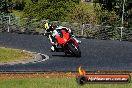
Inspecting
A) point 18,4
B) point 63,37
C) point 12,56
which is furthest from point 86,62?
point 18,4

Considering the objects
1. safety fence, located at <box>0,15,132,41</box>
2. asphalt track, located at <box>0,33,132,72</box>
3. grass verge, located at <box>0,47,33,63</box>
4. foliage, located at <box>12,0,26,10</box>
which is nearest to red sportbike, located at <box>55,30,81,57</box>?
asphalt track, located at <box>0,33,132,72</box>

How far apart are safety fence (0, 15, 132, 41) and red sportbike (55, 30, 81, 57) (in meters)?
16.1

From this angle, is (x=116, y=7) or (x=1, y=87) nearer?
(x=1, y=87)

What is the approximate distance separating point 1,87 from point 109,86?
3019 millimetres

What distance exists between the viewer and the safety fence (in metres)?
40.4

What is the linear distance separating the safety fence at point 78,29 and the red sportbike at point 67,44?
52.9ft

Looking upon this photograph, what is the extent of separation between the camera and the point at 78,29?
4303 centimetres

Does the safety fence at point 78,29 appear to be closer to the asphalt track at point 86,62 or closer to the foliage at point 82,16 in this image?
the foliage at point 82,16

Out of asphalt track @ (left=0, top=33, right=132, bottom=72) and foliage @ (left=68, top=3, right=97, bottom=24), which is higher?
asphalt track @ (left=0, top=33, right=132, bottom=72)

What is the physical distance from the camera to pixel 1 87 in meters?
12.4

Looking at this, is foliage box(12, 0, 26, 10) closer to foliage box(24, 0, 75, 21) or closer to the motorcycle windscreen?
foliage box(24, 0, 75, 21)

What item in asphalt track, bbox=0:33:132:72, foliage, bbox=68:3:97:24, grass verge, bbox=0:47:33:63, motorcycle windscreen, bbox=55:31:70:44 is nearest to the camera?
asphalt track, bbox=0:33:132:72

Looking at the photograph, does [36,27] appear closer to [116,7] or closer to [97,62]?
[116,7]

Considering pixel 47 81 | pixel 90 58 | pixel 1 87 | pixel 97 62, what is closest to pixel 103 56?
pixel 90 58
